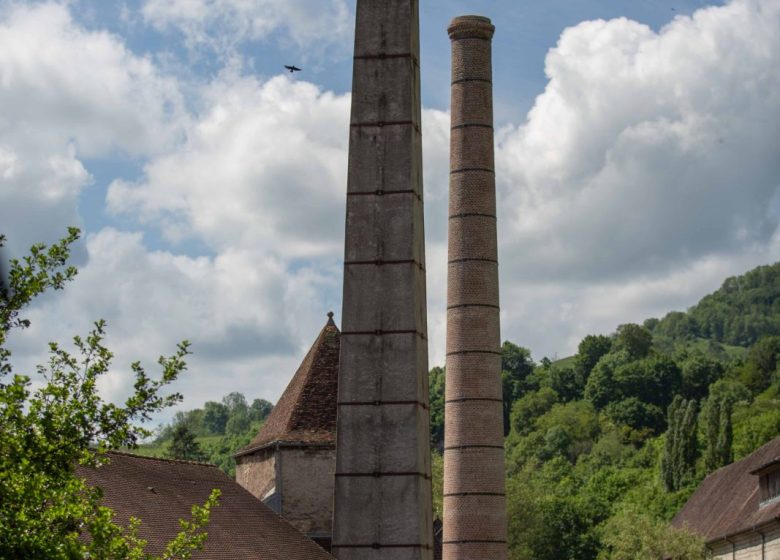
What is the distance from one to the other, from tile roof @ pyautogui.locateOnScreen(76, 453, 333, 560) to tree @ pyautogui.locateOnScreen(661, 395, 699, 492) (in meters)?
49.4

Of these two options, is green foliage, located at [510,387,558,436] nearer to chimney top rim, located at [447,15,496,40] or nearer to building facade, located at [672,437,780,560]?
building facade, located at [672,437,780,560]

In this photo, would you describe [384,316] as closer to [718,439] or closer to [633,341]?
[718,439]

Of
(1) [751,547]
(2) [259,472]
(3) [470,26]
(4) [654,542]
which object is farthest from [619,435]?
(2) [259,472]

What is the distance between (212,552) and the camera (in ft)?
77.1

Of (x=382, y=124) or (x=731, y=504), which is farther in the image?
(x=731, y=504)

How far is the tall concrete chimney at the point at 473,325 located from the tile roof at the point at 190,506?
896cm

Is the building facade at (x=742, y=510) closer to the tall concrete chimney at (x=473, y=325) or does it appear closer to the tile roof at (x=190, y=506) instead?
the tall concrete chimney at (x=473, y=325)

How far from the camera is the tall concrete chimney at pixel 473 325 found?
3519 cm

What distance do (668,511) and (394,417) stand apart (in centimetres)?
5695

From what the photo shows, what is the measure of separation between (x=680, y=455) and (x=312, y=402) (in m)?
48.0

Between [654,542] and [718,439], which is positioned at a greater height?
[718,439]

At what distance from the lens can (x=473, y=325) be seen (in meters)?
36.1

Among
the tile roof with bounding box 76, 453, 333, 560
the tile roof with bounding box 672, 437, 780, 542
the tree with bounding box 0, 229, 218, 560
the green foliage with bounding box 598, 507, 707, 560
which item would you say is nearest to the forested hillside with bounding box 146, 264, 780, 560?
the green foliage with bounding box 598, 507, 707, 560

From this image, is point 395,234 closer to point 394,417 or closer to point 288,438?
point 394,417
